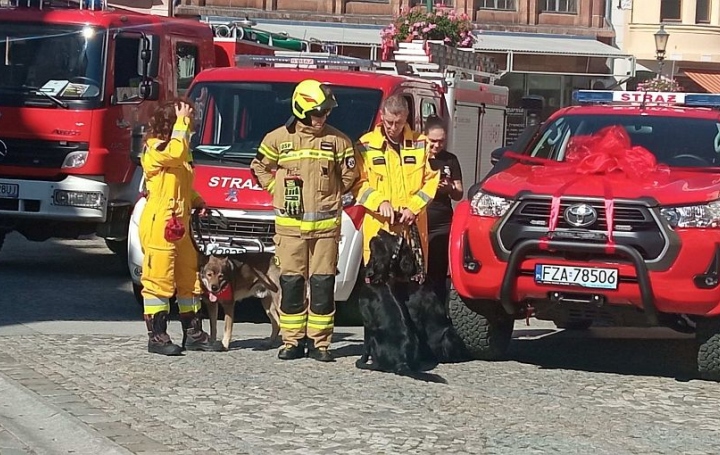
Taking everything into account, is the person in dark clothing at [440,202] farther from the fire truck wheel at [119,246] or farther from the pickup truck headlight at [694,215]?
the fire truck wheel at [119,246]

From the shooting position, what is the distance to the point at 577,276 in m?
8.80

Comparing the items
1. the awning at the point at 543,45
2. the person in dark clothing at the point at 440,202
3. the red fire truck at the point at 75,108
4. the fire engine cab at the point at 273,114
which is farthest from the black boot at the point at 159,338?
the awning at the point at 543,45

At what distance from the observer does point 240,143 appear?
38.1 ft

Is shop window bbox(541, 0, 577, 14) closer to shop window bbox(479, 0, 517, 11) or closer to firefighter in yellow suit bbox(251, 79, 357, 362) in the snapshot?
shop window bbox(479, 0, 517, 11)

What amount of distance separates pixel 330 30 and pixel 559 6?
7.63m

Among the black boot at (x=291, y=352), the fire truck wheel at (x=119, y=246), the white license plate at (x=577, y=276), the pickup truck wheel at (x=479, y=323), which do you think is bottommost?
the fire truck wheel at (x=119, y=246)

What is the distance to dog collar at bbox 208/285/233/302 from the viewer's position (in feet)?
32.0

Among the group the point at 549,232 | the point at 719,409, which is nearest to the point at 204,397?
the point at 549,232

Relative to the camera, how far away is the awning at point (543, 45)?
3659 cm

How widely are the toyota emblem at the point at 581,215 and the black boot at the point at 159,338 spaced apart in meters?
2.71

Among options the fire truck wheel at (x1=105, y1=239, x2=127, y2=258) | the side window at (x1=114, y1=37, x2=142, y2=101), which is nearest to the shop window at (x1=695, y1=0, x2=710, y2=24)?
the fire truck wheel at (x1=105, y1=239, x2=127, y2=258)

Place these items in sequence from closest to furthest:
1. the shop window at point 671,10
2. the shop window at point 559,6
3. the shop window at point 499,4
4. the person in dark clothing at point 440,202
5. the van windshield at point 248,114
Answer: the person in dark clothing at point 440,202, the van windshield at point 248,114, the shop window at point 499,4, the shop window at point 559,6, the shop window at point 671,10

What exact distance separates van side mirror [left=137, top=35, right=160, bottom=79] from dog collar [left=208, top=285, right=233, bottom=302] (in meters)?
4.75

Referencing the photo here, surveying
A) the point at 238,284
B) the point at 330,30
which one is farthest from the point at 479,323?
the point at 330,30
